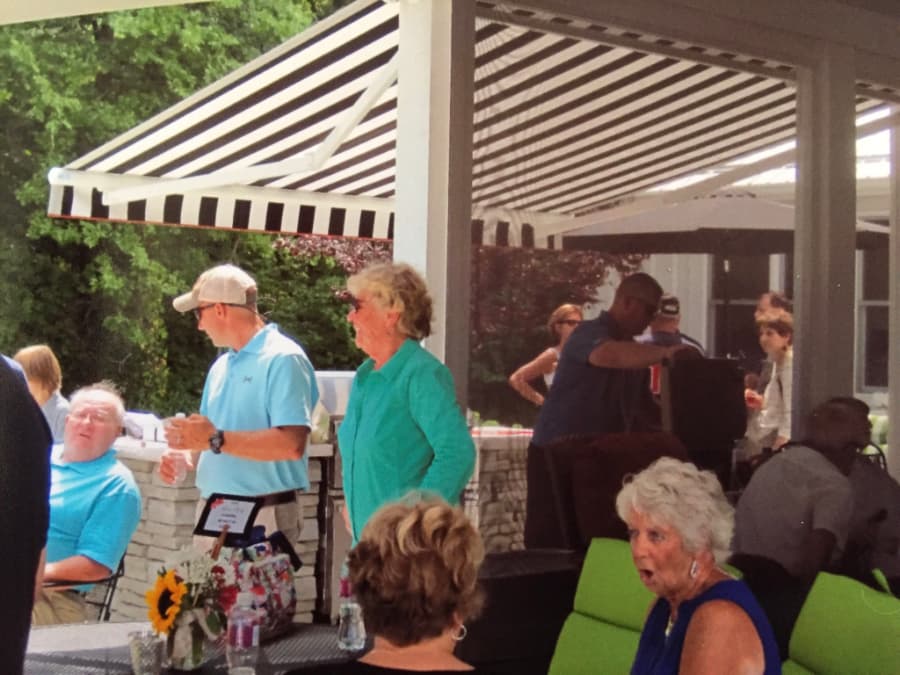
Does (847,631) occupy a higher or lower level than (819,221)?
lower

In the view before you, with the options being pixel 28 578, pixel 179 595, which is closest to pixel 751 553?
pixel 179 595

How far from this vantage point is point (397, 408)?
3398mm

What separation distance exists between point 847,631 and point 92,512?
107 inches

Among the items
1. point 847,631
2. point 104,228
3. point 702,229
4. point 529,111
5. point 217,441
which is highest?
point 104,228

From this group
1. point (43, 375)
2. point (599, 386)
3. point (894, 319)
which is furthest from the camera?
point (43, 375)

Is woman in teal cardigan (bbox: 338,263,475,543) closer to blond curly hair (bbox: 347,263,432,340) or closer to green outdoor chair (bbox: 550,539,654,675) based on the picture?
blond curly hair (bbox: 347,263,432,340)

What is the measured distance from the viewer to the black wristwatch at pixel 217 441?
13.1 feet

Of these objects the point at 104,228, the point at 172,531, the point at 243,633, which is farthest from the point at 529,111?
the point at 104,228

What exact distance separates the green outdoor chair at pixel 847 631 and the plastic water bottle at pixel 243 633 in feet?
4.04

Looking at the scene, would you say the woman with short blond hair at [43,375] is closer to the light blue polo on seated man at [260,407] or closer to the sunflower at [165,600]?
the light blue polo on seated man at [260,407]

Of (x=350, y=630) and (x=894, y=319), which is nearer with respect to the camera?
(x=350, y=630)

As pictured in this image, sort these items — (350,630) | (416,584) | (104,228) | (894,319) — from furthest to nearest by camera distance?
1. (104,228)
2. (894,319)
3. (350,630)
4. (416,584)

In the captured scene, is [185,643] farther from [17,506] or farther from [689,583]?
[689,583]

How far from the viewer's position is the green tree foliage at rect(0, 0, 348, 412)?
1392 cm
